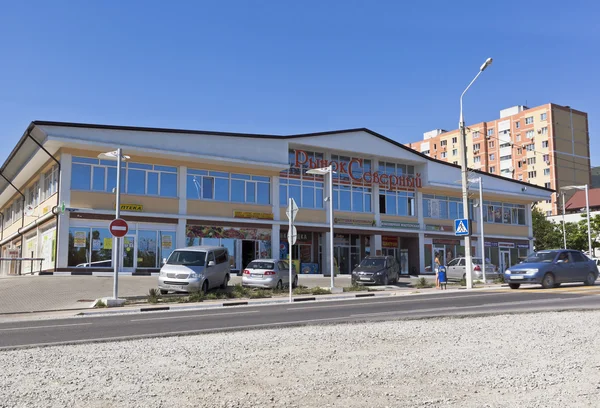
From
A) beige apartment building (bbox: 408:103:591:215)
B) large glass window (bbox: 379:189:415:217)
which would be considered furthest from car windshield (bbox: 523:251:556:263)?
beige apartment building (bbox: 408:103:591:215)

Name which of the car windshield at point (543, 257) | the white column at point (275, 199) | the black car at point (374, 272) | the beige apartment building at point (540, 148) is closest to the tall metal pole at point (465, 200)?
the car windshield at point (543, 257)

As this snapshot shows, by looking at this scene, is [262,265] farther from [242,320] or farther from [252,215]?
[242,320]

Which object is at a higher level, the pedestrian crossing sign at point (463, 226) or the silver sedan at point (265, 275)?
the pedestrian crossing sign at point (463, 226)

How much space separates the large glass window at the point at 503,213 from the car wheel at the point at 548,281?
30.8 meters

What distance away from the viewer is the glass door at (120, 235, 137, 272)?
33.0 metres

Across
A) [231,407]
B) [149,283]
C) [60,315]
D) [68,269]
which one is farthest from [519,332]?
[68,269]

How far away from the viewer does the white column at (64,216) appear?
31.0m

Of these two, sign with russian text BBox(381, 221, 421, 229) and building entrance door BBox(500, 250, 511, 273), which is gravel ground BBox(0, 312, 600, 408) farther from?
building entrance door BBox(500, 250, 511, 273)

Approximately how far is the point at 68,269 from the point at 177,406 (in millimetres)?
27948

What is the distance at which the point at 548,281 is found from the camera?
22.7m

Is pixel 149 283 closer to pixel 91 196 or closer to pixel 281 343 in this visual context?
pixel 91 196

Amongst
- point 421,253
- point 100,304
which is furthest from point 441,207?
point 100,304

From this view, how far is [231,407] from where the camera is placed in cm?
552

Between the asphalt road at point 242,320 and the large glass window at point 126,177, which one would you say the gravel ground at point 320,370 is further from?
the large glass window at point 126,177
